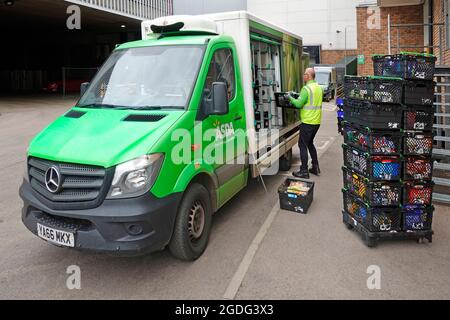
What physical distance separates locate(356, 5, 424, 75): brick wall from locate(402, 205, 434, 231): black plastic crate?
12.4 m

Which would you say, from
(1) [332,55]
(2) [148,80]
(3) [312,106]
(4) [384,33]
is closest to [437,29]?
(4) [384,33]

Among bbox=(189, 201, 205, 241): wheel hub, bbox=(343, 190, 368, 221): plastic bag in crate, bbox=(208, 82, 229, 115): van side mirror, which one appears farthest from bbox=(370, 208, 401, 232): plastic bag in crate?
bbox=(208, 82, 229, 115): van side mirror

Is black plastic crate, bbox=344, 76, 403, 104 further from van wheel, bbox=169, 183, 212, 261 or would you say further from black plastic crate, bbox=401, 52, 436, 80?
van wheel, bbox=169, 183, 212, 261

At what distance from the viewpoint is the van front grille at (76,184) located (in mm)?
3615

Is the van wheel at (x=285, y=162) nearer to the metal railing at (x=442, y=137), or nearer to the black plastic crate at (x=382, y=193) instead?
the metal railing at (x=442, y=137)

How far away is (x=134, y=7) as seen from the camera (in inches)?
1027

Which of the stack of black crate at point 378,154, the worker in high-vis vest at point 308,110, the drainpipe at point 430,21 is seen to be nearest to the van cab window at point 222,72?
the stack of black crate at point 378,154

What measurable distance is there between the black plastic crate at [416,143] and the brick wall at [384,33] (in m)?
12.1

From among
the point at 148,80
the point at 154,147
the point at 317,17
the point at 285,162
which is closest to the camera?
the point at 154,147

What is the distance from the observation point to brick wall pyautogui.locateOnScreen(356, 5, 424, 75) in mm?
16297

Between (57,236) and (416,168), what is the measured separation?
12.9 feet

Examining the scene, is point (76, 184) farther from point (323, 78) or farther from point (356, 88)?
point (323, 78)

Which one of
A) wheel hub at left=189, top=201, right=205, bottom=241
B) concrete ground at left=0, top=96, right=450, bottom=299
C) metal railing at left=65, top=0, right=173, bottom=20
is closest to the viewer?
concrete ground at left=0, top=96, right=450, bottom=299
